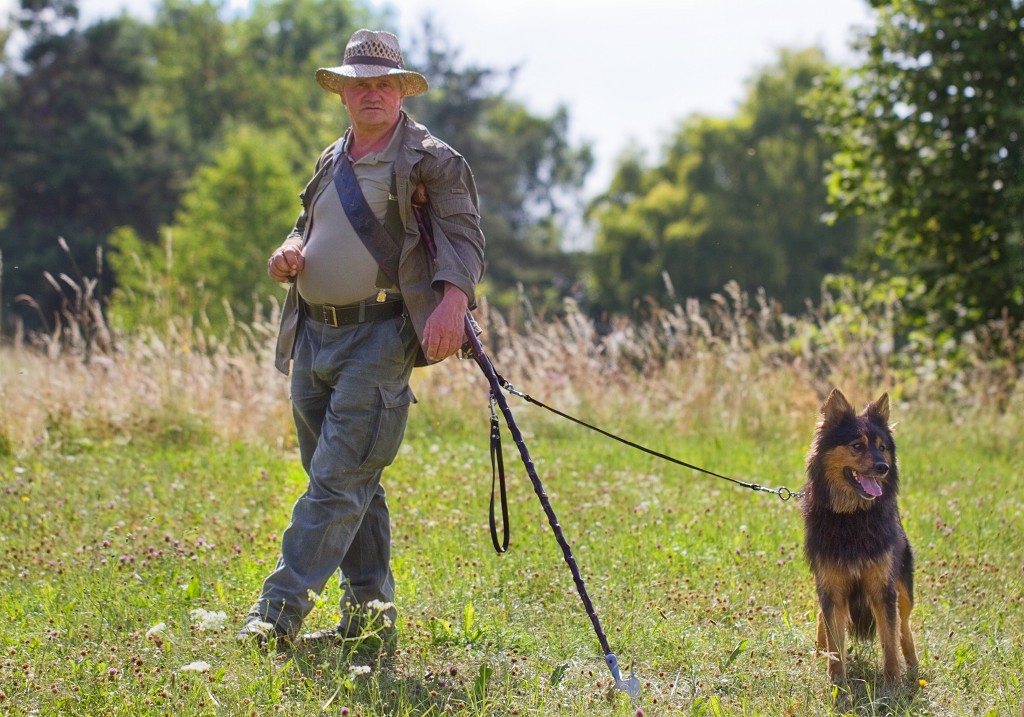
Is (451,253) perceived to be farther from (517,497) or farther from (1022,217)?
(1022,217)

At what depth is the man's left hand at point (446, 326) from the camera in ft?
14.2

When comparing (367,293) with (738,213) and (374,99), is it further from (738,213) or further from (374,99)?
(738,213)

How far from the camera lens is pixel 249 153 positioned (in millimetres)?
28328

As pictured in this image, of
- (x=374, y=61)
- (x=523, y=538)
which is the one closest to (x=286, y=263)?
(x=374, y=61)

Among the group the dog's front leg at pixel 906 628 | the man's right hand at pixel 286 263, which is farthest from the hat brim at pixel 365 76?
the dog's front leg at pixel 906 628

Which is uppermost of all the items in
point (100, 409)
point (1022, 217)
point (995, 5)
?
point (995, 5)

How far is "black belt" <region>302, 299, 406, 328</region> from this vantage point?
4.52 meters

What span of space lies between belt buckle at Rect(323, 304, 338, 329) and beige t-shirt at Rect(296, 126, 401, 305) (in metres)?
0.03

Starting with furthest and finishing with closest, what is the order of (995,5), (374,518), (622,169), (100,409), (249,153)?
(622,169), (249,153), (995,5), (100,409), (374,518)

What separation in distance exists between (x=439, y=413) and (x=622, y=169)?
1474 inches

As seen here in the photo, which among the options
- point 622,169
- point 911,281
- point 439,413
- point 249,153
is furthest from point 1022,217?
point 622,169

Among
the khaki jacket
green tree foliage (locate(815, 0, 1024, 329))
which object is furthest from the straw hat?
green tree foliage (locate(815, 0, 1024, 329))

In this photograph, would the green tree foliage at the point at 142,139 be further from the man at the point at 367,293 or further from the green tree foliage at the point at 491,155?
the man at the point at 367,293

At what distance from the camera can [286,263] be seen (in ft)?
14.7
